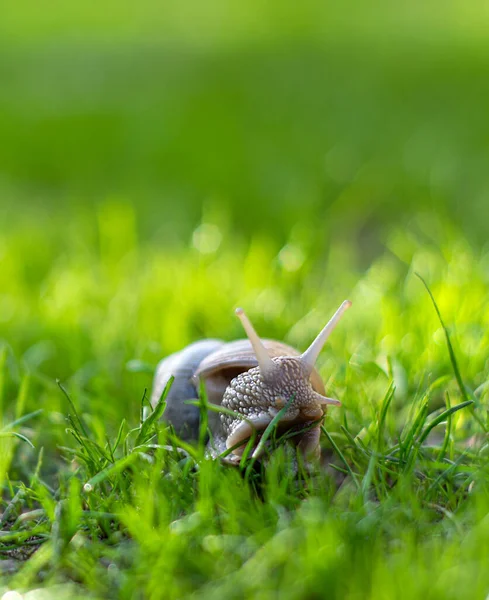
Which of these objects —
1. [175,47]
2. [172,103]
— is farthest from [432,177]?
[175,47]

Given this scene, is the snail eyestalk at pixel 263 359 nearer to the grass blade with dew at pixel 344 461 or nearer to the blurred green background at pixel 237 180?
the grass blade with dew at pixel 344 461

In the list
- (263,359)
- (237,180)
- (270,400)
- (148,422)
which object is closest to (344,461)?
(270,400)

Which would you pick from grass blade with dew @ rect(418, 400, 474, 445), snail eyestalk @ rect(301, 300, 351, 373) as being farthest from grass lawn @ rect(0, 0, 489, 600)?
snail eyestalk @ rect(301, 300, 351, 373)

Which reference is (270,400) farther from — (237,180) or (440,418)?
(237,180)

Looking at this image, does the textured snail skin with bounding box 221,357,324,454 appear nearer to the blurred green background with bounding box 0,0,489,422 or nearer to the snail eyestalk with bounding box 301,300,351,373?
the snail eyestalk with bounding box 301,300,351,373

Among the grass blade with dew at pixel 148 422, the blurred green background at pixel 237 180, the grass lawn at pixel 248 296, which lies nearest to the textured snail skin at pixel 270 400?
the grass lawn at pixel 248 296

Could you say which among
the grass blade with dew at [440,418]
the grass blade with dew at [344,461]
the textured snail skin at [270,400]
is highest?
the textured snail skin at [270,400]
